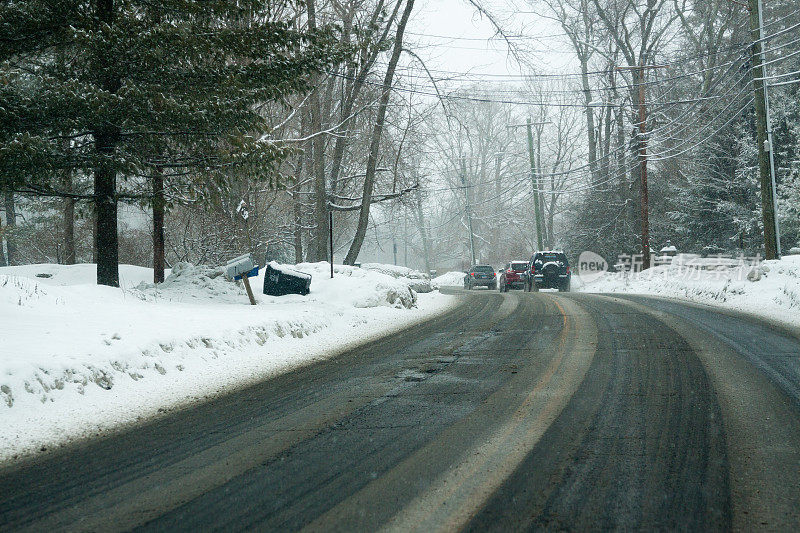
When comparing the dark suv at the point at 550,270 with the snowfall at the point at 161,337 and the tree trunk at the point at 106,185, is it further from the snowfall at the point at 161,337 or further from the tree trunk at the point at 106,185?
the tree trunk at the point at 106,185

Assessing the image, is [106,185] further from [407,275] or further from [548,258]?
[548,258]

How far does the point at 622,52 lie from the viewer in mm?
39938

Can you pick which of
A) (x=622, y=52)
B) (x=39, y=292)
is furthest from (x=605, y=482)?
(x=622, y=52)

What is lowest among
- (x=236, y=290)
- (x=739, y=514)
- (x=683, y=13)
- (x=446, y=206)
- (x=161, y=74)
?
(x=739, y=514)

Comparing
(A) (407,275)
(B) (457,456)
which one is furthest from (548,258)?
(B) (457,456)

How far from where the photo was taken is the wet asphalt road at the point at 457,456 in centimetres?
362

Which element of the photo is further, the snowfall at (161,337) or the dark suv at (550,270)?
the dark suv at (550,270)

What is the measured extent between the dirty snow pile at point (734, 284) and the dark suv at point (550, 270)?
2952mm

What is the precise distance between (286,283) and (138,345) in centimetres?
771

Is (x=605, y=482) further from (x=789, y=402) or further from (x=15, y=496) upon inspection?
(x=15, y=496)

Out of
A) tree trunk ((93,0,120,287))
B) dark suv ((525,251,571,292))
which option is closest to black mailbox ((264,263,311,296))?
tree trunk ((93,0,120,287))

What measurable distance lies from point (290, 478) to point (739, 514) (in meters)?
2.73

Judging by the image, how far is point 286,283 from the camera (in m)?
15.8

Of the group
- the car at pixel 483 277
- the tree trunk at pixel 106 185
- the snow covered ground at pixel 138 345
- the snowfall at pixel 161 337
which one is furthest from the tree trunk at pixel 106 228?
the car at pixel 483 277
